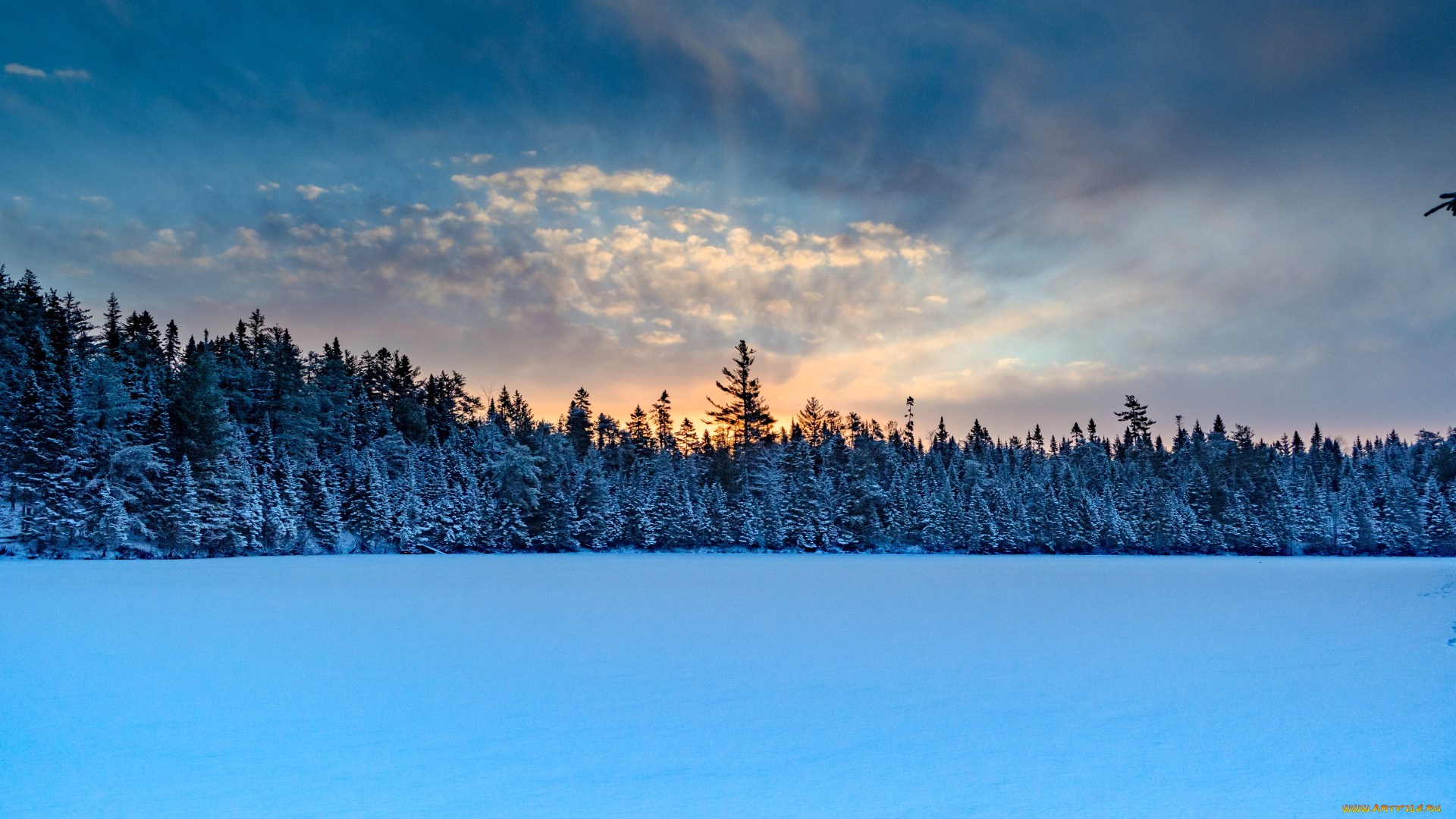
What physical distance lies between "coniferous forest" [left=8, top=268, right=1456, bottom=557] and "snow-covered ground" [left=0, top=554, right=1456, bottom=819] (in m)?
36.2

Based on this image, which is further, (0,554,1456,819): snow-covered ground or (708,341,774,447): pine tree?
(708,341,774,447): pine tree

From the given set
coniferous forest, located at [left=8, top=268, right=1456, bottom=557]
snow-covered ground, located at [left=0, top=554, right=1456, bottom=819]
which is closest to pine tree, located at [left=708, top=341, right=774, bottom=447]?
coniferous forest, located at [left=8, top=268, right=1456, bottom=557]

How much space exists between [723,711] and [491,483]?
5499 cm

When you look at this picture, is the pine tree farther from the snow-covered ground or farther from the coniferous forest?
the snow-covered ground

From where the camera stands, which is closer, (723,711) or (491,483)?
(723,711)

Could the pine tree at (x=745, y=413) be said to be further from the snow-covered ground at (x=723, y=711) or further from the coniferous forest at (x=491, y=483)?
the snow-covered ground at (x=723, y=711)

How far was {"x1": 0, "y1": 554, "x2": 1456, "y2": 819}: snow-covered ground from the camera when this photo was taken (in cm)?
478

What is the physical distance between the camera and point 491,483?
58.2 metres

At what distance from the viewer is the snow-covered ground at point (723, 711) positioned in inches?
188

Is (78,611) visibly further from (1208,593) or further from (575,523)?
(575,523)

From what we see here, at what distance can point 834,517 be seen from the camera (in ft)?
193

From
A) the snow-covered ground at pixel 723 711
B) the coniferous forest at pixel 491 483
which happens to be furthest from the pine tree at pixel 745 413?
the snow-covered ground at pixel 723 711

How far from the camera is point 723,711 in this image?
6820 mm

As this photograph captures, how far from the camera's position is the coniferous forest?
42.7 meters
